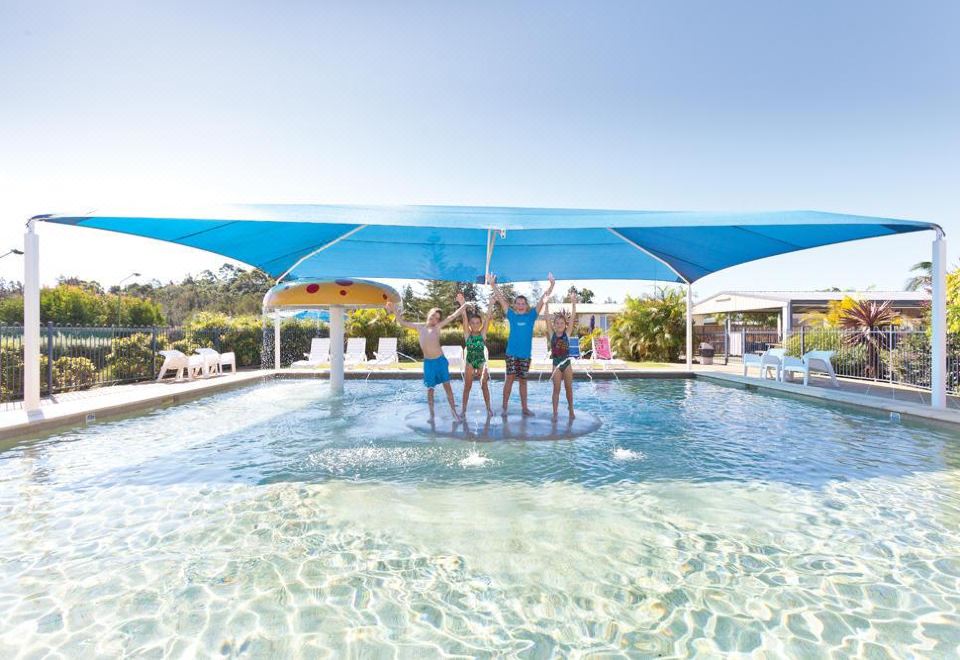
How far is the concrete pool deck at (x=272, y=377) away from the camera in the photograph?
6469mm

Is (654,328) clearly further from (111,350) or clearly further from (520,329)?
(111,350)

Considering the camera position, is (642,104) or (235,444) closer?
(235,444)

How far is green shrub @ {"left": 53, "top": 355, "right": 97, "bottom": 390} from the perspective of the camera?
30.0ft

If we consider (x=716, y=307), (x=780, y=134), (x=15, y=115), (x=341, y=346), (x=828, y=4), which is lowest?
(x=341, y=346)

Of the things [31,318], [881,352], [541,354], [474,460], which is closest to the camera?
[474,460]

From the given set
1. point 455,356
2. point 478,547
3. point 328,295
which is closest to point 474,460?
point 478,547

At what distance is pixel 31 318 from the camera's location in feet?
22.2

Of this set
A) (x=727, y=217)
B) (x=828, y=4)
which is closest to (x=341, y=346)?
(x=727, y=217)

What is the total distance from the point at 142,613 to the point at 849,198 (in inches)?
725

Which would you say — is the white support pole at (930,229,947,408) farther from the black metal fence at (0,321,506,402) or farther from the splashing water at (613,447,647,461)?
the black metal fence at (0,321,506,402)

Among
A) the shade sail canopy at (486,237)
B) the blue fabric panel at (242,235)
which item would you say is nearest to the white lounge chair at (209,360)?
the shade sail canopy at (486,237)

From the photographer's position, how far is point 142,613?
2.32 meters

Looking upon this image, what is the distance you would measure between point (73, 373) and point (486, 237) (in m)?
8.67

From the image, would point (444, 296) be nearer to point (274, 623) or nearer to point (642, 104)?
point (642, 104)
